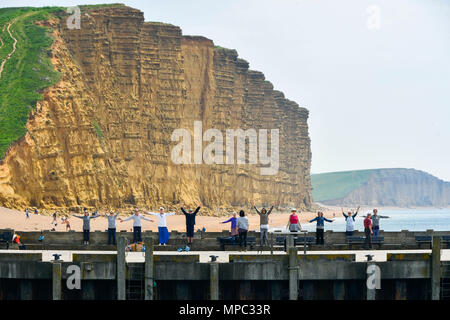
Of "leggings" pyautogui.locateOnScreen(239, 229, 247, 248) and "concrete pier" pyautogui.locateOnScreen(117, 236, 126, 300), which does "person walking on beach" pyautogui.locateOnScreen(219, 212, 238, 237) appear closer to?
"leggings" pyautogui.locateOnScreen(239, 229, 247, 248)

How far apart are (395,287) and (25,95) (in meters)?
80.8

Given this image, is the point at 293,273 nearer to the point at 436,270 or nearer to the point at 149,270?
the point at 149,270

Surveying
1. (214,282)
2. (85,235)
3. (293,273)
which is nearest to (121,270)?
(214,282)

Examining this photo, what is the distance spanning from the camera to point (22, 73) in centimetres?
9725

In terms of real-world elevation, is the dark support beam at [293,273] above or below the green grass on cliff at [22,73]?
below

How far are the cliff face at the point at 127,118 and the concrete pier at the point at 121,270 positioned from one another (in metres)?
66.8

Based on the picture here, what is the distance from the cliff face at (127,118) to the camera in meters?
90.3

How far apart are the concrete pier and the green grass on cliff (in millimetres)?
69925

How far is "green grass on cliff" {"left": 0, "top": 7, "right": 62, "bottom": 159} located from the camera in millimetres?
88562

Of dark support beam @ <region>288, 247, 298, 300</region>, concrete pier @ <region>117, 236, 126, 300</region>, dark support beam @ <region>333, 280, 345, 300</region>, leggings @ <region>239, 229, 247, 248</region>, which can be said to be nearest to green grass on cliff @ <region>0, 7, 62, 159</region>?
leggings @ <region>239, 229, 247, 248</region>

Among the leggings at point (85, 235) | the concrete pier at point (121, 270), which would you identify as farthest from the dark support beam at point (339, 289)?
the leggings at point (85, 235)

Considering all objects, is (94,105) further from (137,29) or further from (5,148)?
(5,148)

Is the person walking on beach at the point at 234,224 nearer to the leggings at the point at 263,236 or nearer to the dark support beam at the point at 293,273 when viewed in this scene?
the leggings at the point at 263,236

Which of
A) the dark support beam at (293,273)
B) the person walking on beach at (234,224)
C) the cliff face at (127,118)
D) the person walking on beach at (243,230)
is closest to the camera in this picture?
the dark support beam at (293,273)
